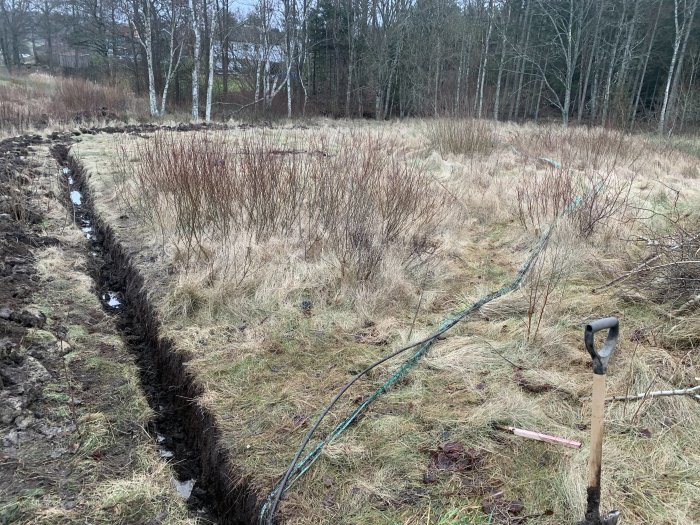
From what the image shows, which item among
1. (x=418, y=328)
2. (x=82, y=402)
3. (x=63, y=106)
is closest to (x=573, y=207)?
(x=418, y=328)

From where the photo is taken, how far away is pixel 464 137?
9812 mm

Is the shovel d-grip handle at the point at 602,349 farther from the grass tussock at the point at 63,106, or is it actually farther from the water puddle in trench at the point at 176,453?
the grass tussock at the point at 63,106

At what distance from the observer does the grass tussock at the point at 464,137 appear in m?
9.73

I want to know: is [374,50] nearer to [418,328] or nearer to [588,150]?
[588,150]

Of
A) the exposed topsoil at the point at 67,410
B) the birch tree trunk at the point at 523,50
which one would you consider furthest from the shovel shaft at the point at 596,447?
the birch tree trunk at the point at 523,50

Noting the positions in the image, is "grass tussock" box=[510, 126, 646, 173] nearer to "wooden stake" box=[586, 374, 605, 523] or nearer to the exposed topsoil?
"wooden stake" box=[586, 374, 605, 523]

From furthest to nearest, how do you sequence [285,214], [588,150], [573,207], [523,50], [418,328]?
[523,50] < [588,150] < [573,207] < [285,214] < [418,328]

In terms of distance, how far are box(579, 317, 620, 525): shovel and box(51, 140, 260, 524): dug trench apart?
1.49m

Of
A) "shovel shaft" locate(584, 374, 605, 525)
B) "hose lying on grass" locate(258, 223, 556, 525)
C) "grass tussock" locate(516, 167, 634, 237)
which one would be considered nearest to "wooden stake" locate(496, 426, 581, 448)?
"shovel shaft" locate(584, 374, 605, 525)

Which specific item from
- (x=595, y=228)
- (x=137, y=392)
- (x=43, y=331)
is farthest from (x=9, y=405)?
(x=595, y=228)

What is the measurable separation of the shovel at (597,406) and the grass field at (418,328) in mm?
209

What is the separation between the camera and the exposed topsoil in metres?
2.32

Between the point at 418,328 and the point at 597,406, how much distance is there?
198cm

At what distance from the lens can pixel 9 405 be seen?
2768mm
